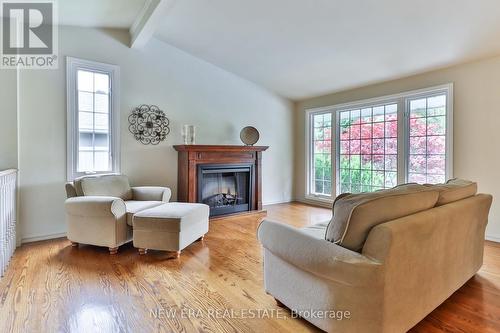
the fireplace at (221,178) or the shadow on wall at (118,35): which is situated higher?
the shadow on wall at (118,35)

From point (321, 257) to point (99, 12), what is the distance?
3647 millimetres

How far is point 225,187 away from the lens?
4.84 metres

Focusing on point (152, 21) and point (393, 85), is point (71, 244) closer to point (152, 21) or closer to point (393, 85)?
point (152, 21)

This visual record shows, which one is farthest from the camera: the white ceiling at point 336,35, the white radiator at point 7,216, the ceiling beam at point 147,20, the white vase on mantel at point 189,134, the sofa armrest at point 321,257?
the white vase on mantel at point 189,134

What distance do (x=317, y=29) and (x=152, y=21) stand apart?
194cm

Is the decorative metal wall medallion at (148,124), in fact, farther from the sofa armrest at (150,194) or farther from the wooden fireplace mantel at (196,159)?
the sofa armrest at (150,194)

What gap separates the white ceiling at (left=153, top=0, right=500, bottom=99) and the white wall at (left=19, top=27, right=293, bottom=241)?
42 centimetres

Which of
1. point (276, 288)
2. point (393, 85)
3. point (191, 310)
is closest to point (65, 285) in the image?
point (191, 310)

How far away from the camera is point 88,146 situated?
12.4ft

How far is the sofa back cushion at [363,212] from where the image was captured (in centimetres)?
148

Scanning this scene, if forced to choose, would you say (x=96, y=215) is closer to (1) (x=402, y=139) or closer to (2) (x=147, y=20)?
(2) (x=147, y=20)

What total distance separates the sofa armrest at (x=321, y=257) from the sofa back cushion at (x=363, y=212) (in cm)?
7

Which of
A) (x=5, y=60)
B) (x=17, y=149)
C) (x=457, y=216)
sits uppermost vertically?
(x=5, y=60)

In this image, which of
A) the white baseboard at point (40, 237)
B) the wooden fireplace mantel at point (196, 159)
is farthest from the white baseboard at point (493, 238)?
the white baseboard at point (40, 237)
